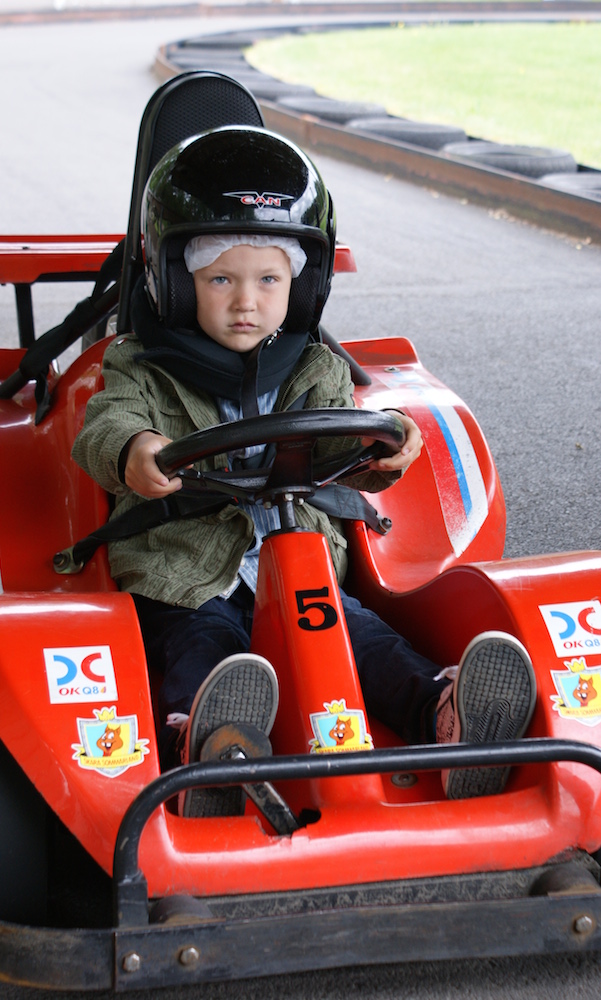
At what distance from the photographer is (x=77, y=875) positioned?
1856mm

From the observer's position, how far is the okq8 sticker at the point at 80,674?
1652 mm

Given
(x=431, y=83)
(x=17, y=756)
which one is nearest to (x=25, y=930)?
(x=17, y=756)

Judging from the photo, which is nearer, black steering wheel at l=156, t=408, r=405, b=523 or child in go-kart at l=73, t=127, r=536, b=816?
black steering wheel at l=156, t=408, r=405, b=523

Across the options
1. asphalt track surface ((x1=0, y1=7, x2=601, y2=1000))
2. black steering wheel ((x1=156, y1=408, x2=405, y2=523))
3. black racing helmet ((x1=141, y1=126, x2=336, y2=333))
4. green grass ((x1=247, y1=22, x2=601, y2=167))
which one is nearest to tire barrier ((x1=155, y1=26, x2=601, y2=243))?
asphalt track surface ((x1=0, y1=7, x2=601, y2=1000))

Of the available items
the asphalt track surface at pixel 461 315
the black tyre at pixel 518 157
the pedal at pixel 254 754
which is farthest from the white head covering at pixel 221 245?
the black tyre at pixel 518 157

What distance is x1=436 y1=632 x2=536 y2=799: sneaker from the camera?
1.71 m

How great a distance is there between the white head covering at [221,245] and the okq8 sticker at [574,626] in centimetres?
75

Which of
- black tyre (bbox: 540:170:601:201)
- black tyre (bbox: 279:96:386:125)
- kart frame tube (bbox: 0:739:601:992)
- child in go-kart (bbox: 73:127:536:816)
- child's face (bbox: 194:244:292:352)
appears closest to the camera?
kart frame tube (bbox: 0:739:601:992)

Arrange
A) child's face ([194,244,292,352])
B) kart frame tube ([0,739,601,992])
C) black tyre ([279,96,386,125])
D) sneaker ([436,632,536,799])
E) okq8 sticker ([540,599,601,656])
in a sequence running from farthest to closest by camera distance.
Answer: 1. black tyre ([279,96,386,125])
2. child's face ([194,244,292,352])
3. okq8 sticker ([540,599,601,656])
4. sneaker ([436,632,536,799])
5. kart frame tube ([0,739,601,992])

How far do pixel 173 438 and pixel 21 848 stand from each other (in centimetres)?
77

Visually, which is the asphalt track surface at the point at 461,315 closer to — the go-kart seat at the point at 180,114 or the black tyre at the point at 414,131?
the black tyre at the point at 414,131

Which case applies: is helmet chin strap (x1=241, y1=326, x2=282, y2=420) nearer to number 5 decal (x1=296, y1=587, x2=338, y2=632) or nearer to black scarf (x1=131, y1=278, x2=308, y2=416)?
black scarf (x1=131, y1=278, x2=308, y2=416)

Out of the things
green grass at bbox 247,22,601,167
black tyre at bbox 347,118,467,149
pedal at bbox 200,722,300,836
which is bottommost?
green grass at bbox 247,22,601,167

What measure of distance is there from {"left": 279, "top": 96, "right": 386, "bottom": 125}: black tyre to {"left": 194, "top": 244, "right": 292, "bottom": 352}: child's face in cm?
839
